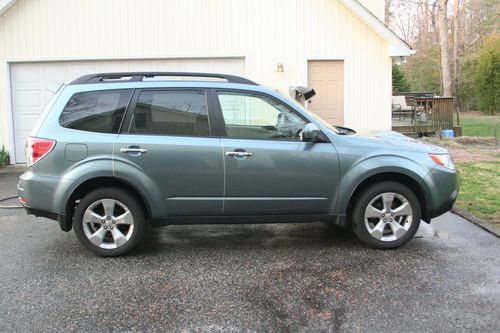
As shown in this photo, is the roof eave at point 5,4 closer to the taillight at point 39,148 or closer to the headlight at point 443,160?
the taillight at point 39,148

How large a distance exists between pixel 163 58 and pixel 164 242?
696 centimetres

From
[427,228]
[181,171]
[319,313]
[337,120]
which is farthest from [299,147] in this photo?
[337,120]

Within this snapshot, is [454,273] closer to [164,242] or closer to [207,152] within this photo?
[207,152]

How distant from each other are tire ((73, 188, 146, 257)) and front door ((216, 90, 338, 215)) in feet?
3.07

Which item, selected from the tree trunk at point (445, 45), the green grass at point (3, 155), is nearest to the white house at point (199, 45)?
the green grass at point (3, 155)

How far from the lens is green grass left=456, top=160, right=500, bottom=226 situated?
6969 mm

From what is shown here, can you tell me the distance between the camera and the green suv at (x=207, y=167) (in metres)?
5.09

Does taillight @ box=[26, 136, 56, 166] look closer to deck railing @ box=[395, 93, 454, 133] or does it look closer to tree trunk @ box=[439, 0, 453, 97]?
deck railing @ box=[395, 93, 454, 133]

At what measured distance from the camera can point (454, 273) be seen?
4699mm

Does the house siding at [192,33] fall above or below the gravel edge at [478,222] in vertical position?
above

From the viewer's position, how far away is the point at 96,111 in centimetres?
525

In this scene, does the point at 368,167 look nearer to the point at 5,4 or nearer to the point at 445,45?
the point at 5,4

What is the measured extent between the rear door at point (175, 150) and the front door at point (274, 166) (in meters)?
0.17

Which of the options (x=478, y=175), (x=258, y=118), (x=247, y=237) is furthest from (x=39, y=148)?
(x=478, y=175)
